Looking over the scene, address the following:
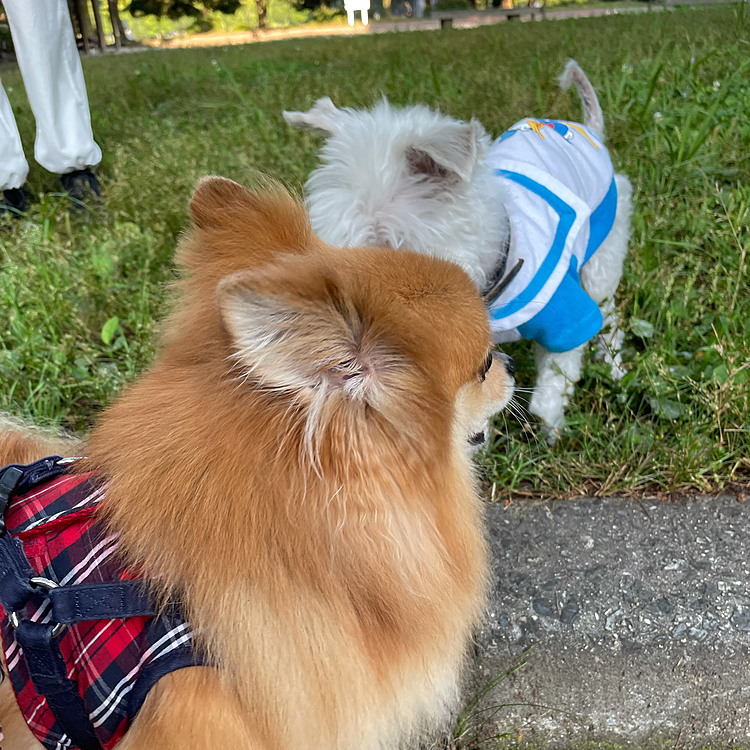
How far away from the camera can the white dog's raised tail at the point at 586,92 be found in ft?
9.25

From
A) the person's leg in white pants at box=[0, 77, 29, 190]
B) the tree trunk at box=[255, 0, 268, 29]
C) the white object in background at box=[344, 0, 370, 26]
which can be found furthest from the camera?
the tree trunk at box=[255, 0, 268, 29]

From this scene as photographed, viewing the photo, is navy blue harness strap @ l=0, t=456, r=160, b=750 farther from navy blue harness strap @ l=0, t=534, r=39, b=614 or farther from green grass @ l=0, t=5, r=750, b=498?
green grass @ l=0, t=5, r=750, b=498

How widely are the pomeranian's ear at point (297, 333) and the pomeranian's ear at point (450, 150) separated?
56.2 inches

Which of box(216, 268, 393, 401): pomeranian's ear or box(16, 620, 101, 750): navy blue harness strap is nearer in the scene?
box(216, 268, 393, 401): pomeranian's ear

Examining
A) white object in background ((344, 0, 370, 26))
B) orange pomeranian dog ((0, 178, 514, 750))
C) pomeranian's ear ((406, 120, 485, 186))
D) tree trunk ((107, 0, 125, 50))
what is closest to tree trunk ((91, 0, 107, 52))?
tree trunk ((107, 0, 125, 50))

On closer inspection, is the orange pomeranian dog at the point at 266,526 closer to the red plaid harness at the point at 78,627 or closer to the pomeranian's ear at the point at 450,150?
the red plaid harness at the point at 78,627

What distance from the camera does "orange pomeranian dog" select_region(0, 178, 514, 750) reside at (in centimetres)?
88

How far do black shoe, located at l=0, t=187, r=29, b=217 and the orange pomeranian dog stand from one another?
Answer: 129 inches

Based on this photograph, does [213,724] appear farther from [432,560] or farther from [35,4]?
[35,4]

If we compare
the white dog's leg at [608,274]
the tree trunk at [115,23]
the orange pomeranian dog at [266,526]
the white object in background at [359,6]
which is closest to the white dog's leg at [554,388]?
the white dog's leg at [608,274]

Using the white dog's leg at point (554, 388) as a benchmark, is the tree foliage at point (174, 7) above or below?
above

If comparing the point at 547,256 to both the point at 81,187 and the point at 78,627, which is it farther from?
the point at 81,187

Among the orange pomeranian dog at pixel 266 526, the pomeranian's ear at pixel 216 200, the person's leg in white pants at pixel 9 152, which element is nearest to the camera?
the orange pomeranian dog at pixel 266 526

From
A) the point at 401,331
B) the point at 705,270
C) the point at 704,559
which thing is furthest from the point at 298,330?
the point at 705,270
